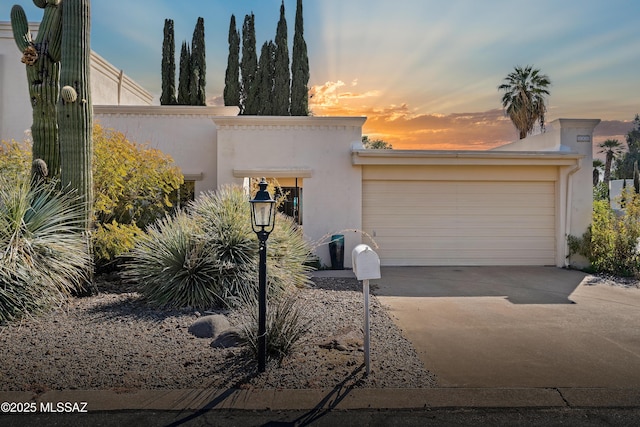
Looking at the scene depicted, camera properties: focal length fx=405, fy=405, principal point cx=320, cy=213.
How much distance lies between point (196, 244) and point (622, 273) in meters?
10.0

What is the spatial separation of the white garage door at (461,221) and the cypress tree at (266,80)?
54.4 feet

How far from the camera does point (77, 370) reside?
4.09 meters

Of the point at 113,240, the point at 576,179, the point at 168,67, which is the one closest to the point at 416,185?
the point at 576,179

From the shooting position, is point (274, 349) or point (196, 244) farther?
point (196, 244)

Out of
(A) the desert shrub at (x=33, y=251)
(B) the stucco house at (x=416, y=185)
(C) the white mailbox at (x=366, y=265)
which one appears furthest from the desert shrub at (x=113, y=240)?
(C) the white mailbox at (x=366, y=265)

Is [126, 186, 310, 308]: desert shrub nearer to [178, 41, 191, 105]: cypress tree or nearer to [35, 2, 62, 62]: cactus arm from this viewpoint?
[35, 2, 62, 62]: cactus arm

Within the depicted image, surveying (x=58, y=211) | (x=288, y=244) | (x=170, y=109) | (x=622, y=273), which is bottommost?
(x=622, y=273)

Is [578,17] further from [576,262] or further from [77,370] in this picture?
[77,370]

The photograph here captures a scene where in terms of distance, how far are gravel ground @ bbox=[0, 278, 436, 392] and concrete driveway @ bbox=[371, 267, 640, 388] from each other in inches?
19.9

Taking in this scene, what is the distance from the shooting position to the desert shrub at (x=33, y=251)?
17.5ft

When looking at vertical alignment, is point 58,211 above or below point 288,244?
above

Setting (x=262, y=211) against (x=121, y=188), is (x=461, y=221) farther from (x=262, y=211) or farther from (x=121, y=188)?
(x=121, y=188)

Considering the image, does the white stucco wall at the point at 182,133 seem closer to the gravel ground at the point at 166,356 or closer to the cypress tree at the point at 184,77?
the gravel ground at the point at 166,356

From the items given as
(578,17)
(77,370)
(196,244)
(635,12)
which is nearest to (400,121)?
(578,17)
